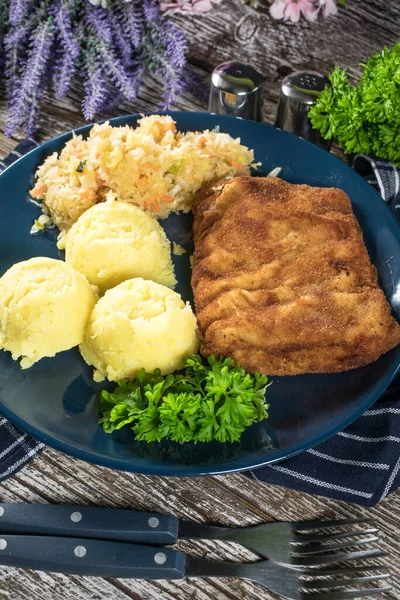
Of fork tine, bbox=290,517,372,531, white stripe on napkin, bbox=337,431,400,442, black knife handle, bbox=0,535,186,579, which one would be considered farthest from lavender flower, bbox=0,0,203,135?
fork tine, bbox=290,517,372,531

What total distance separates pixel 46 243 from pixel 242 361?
1.15 meters

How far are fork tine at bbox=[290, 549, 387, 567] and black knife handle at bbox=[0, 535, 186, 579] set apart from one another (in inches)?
16.0

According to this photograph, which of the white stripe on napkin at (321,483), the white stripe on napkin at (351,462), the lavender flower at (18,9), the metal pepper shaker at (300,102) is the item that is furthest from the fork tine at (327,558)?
the lavender flower at (18,9)

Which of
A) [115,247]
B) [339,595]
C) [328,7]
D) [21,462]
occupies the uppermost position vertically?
[328,7]

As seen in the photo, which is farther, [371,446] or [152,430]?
[371,446]

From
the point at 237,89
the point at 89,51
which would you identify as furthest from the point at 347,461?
the point at 89,51

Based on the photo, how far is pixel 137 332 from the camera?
8.93 feet

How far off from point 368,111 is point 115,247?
1.48 metres

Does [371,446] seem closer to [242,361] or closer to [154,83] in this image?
[242,361]

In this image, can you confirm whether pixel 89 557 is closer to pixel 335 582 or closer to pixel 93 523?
pixel 93 523

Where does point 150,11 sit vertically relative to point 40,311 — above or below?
above

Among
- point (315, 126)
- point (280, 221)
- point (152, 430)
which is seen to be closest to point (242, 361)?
point (152, 430)

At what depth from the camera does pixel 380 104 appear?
3.45 meters

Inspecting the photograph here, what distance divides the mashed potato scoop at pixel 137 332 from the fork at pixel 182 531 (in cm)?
55
